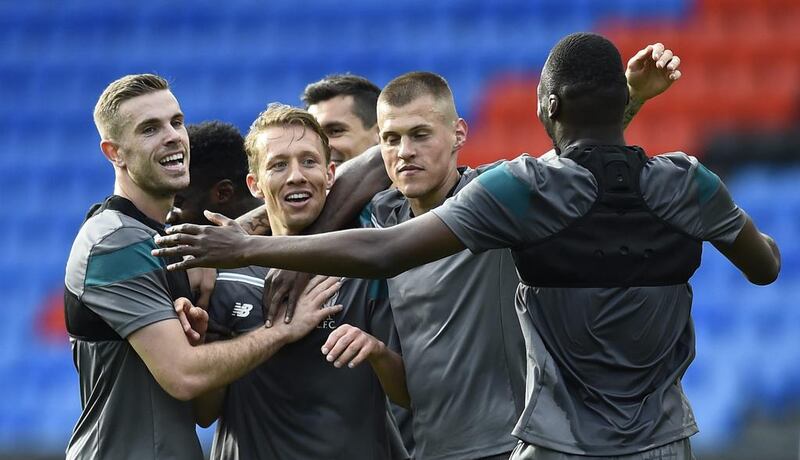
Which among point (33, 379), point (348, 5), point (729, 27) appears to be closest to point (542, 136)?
point (729, 27)

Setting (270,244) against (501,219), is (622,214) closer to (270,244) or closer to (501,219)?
(501,219)

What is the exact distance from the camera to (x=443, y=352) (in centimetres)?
417

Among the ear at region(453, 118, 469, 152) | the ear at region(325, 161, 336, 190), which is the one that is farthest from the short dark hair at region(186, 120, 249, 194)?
the ear at region(453, 118, 469, 152)

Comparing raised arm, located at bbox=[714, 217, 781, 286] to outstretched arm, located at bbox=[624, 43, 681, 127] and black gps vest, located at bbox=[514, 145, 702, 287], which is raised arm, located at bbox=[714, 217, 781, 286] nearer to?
black gps vest, located at bbox=[514, 145, 702, 287]

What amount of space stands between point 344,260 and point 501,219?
45cm

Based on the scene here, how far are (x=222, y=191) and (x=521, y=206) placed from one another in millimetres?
1903

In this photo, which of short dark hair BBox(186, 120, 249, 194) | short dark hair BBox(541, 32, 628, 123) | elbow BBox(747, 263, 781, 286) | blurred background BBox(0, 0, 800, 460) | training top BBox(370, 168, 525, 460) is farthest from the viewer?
blurred background BBox(0, 0, 800, 460)

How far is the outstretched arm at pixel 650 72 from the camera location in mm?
4035

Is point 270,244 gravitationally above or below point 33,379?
below

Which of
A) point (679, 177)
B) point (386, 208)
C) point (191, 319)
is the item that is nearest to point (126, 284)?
point (191, 319)

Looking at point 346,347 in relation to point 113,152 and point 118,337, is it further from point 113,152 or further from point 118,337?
point 113,152

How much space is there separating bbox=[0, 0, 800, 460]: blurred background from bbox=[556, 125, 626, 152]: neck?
20.2 feet

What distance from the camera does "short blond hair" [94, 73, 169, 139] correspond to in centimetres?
422

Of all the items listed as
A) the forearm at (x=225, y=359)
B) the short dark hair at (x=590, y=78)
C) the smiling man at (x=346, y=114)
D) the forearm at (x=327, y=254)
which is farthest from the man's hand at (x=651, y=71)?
the smiling man at (x=346, y=114)
